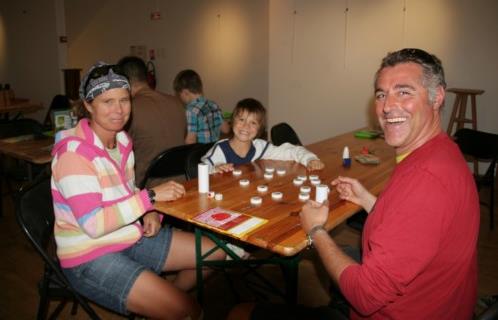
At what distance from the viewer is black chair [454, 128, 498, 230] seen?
3.65 metres

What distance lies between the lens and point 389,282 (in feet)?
3.68

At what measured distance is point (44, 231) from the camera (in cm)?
178

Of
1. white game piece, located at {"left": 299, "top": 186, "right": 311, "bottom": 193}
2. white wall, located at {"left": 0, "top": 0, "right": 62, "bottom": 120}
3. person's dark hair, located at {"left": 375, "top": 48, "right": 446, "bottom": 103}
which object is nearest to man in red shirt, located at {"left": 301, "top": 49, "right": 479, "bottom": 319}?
person's dark hair, located at {"left": 375, "top": 48, "right": 446, "bottom": 103}

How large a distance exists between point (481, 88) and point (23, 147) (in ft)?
16.9

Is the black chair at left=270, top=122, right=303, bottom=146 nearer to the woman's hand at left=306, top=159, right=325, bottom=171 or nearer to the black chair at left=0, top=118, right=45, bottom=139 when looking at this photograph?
the woman's hand at left=306, top=159, right=325, bottom=171

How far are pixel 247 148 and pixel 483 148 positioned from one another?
2.48m

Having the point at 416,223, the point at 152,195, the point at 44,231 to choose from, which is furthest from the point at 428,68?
the point at 44,231

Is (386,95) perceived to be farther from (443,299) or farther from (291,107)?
(291,107)

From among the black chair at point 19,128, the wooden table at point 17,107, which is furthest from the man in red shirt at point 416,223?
the wooden table at point 17,107

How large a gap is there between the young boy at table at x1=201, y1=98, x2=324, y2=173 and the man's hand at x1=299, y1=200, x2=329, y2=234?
36.4 inches

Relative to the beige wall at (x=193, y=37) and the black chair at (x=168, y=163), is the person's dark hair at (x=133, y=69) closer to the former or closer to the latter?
the black chair at (x=168, y=163)

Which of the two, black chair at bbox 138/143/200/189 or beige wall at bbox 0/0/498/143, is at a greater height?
beige wall at bbox 0/0/498/143

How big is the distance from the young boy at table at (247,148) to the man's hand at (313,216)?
92 cm

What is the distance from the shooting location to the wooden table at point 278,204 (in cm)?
151
